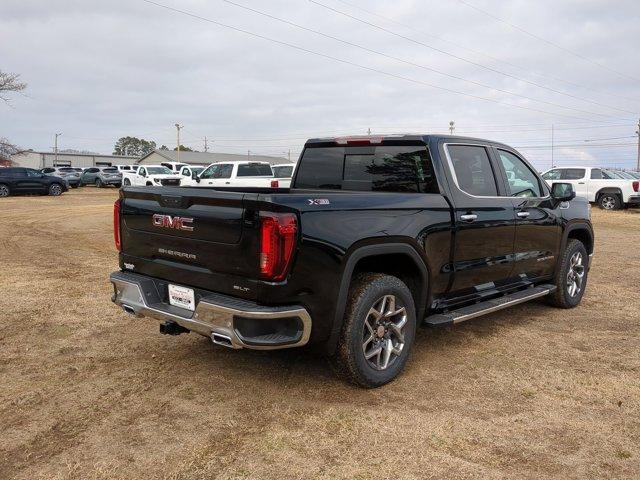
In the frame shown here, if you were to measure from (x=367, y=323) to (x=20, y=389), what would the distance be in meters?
A: 2.48

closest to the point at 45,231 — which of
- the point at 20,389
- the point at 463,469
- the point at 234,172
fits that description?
the point at 234,172

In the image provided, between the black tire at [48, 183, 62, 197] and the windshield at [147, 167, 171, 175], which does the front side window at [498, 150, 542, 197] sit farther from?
the windshield at [147, 167, 171, 175]

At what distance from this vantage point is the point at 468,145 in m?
4.93

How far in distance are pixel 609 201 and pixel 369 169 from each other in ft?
66.0

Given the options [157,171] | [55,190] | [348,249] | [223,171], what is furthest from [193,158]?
[348,249]

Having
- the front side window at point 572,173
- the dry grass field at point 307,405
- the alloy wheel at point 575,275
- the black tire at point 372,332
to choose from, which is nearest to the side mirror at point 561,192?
the alloy wheel at point 575,275

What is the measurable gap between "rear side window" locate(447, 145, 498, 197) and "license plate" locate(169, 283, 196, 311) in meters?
2.40

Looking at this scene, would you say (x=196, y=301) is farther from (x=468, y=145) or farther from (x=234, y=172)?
(x=234, y=172)

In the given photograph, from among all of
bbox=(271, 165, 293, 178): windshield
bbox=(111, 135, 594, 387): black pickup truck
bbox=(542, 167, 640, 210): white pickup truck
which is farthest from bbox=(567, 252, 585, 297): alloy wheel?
bbox=(542, 167, 640, 210): white pickup truck

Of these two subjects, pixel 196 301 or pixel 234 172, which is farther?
pixel 234 172

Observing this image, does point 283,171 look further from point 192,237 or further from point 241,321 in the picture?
point 241,321

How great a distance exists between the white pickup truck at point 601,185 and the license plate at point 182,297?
19981mm

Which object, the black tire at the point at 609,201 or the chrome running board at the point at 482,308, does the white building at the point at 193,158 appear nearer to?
the black tire at the point at 609,201

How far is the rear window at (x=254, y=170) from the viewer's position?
66.0 ft
